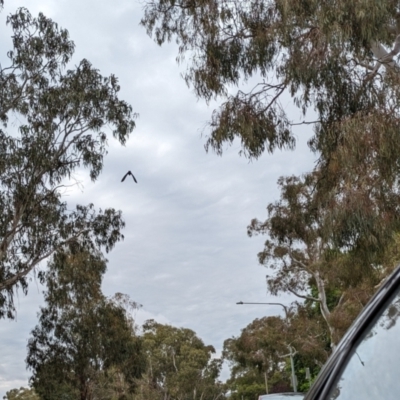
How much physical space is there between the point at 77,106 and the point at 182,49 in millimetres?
6767

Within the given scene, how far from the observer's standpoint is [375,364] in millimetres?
964

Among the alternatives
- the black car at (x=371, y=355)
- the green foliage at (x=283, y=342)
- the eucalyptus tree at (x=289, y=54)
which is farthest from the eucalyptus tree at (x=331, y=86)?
the green foliage at (x=283, y=342)

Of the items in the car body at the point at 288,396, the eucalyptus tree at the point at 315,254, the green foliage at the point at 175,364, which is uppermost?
the green foliage at the point at 175,364

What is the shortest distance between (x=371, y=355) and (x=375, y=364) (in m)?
0.02

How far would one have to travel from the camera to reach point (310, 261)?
29438mm

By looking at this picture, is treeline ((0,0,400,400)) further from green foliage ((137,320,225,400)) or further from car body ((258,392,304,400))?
green foliage ((137,320,225,400))

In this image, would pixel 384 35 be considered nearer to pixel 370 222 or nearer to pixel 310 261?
pixel 370 222

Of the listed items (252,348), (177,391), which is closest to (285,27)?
(252,348)

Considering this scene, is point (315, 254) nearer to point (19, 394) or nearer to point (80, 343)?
point (80, 343)

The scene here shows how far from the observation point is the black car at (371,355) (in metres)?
0.93

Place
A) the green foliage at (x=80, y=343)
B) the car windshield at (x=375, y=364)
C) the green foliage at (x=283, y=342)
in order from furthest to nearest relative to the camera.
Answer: the green foliage at (x=283, y=342), the green foliage at (x=80, y=343), the car windshield at (x=375, y=364)

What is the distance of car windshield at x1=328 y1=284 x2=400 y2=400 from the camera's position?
0.92m

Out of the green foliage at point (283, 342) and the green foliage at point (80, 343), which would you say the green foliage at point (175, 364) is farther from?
the green foliage at point (80, 343)

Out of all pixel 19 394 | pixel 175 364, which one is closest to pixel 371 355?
pixel 175 364
